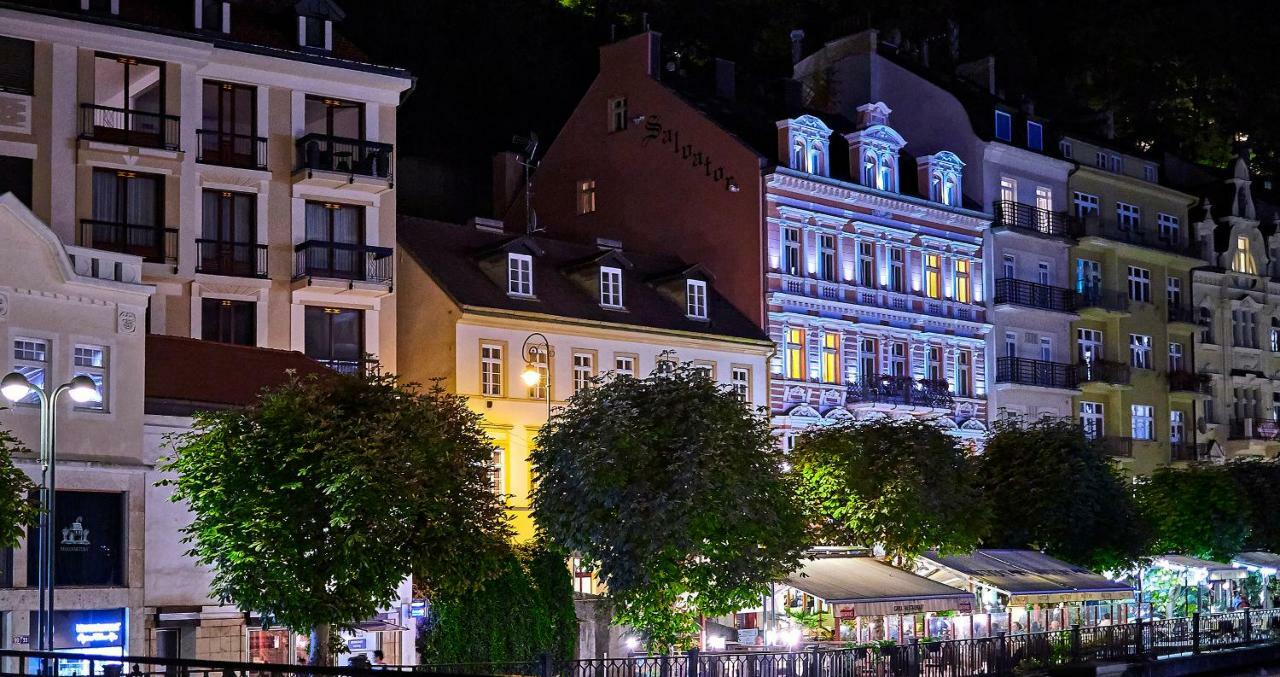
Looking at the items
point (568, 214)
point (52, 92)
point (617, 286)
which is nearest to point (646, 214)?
point (568, 214)

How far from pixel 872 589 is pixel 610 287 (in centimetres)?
1460

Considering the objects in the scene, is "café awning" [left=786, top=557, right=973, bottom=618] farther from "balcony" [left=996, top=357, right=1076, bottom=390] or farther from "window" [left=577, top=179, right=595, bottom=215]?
"balcony" [left=996, top=357, right=1076, bottom=390]

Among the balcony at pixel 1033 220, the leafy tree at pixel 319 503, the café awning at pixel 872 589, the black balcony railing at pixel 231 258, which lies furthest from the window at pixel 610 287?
the balcony at pixel 1033 220

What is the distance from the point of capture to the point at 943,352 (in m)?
70.4

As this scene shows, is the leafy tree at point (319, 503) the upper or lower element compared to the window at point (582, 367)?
lower

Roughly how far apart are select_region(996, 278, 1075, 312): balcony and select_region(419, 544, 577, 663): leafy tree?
100 feet

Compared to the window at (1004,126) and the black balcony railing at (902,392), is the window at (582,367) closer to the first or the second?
the black balcony railing at (902,392)

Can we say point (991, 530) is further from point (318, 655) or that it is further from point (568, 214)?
point (318, 655)

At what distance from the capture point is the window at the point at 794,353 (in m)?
64.2

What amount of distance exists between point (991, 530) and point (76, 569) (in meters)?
30.5

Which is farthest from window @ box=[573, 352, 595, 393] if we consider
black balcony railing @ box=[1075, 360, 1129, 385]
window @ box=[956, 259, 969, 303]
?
black balcony railing @ box=[1075, 360, 1129, 385]

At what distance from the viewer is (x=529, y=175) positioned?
70250mm

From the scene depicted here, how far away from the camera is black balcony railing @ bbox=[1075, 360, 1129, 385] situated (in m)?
76.9

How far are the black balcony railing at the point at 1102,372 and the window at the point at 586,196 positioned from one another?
20984 mm
